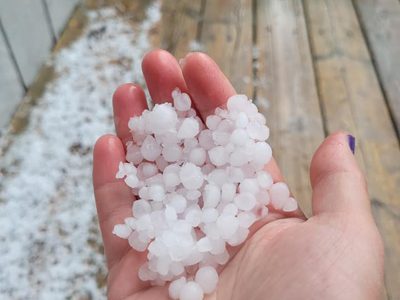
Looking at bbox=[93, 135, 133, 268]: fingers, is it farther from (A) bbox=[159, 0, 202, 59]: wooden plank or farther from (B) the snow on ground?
(A) bbox=[159, 0, 202, 59]: wooden plank

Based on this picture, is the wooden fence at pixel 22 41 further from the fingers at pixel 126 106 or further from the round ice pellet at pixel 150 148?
the round ice pellet at pixel 150 148

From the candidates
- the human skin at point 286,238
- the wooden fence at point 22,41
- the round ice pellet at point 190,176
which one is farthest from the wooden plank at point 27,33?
the round ice pellet at point 190,176

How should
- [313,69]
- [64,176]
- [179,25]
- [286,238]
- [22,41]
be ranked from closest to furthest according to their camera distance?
[286,238] < [64,176] < [22,41] < [313,69] < [179,25]

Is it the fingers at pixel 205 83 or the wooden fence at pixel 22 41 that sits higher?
the fingers at pixel 205 83

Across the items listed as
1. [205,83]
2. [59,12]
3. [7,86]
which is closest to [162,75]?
[205,83]

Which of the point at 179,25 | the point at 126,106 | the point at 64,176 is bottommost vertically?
the point at 64,176

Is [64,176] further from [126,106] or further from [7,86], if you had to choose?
[126,106]
